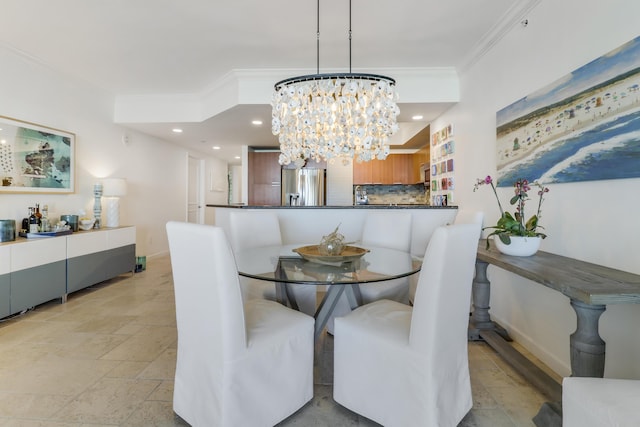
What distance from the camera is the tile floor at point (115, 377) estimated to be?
1.50m

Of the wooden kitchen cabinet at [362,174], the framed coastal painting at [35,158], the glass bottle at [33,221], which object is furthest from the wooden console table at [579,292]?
the wooden kitchen cabinet at [362,174]

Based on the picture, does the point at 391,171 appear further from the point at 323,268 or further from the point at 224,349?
the point at 224,349

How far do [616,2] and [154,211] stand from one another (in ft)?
19.7

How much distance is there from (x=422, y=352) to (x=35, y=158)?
13.6 ft

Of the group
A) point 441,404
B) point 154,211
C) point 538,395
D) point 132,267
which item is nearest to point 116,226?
point 132,267

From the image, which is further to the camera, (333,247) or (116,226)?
(116,226)

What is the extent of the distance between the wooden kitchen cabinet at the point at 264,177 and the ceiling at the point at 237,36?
96.5 inches

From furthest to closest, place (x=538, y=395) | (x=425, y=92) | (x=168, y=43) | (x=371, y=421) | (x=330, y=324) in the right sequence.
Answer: (x=425, y=92)
(x=168, y=43)
(x=330, y=324)
(x=538, y=395)
(x=371, y=421)

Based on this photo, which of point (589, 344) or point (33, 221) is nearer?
point (589, 344)

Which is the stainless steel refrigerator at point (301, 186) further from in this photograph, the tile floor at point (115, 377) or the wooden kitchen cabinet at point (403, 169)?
the tile floor at point (115, 377)

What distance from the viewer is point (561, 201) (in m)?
1.89

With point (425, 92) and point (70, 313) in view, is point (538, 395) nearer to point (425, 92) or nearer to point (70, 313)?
point (425, 92)

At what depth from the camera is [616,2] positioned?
61.2 inches

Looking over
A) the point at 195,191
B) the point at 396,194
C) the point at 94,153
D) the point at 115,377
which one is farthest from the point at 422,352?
the point at 195,191
